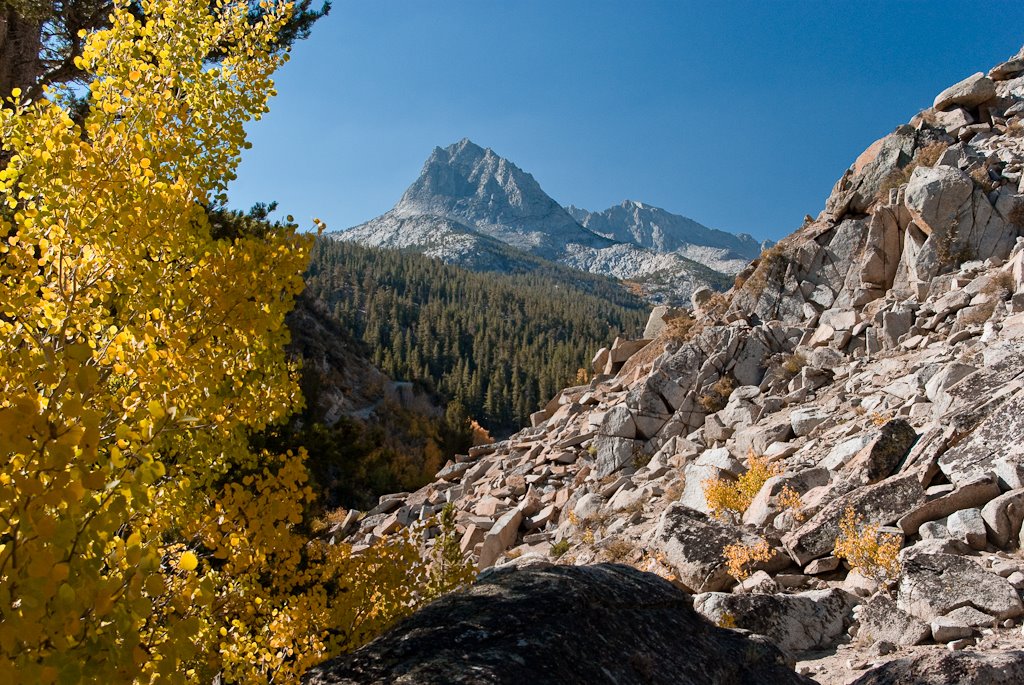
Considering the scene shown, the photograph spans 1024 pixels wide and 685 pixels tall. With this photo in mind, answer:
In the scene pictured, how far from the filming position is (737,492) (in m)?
11.1

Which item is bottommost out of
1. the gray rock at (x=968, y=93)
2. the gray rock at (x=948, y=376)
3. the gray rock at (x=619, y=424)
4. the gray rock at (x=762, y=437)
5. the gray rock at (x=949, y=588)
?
the gray rock at (x=949, y=588)

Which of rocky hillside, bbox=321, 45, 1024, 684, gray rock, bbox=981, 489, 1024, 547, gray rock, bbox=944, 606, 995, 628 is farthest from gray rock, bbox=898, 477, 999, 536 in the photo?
gray rock, bbox=944, 606, 995, 628

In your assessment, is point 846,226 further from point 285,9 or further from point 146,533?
point 146,533

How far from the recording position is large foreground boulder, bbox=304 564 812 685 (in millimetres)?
3602

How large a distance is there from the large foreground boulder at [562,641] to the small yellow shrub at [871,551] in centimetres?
272

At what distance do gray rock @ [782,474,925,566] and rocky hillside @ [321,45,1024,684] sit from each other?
0.03 m

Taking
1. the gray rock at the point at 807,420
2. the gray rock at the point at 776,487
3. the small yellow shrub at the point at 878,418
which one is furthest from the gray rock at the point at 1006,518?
the gray rock at the point at 807,420

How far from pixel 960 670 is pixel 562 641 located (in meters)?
2.78

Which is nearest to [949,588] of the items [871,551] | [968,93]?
[871,551]

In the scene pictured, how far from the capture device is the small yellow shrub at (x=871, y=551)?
7.00 meters

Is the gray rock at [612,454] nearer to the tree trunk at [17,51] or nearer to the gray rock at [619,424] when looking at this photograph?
the gray rock at [619,424]

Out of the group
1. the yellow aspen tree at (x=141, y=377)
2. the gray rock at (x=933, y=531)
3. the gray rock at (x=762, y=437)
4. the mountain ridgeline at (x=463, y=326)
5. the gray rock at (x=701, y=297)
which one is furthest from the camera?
the mountain ridgeline at (x=463, y=326)

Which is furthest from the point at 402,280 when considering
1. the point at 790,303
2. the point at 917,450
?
the point at 917,450

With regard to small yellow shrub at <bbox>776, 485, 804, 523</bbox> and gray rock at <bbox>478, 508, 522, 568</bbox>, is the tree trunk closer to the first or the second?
gray rock at <bbox>478, 508, 522, 568</bbox>
